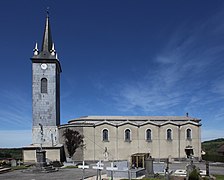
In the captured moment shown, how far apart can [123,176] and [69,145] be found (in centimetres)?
1891

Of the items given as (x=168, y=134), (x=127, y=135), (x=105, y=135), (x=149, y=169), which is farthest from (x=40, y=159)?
(x=168, y=134)

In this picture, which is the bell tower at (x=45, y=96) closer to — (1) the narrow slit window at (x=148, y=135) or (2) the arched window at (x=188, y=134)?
(1) the narrow slit window at (x=148, y=135)

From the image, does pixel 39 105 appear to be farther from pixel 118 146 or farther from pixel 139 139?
pixel 139 139

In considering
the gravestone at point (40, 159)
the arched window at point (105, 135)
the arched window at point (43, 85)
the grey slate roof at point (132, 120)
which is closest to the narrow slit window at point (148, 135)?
the grey slate roof at point (132, 120)

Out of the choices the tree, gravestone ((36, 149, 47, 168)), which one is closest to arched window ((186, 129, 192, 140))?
the tree

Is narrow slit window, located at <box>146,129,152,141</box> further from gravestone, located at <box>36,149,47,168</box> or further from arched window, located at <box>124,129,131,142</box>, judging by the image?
gravestone, located at <box>36,149,47,168</box>

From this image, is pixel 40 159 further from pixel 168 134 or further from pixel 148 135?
pixel 168 134

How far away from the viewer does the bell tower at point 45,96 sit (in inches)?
1576

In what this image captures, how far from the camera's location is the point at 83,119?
1706 inches

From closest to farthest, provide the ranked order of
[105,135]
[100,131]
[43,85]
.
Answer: [100,131], [43,85], [105,135]

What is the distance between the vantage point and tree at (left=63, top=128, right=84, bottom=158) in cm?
3860

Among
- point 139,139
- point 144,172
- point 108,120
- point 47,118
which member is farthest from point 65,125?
point 144,172

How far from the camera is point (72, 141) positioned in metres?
38.6

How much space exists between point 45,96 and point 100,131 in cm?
1049
